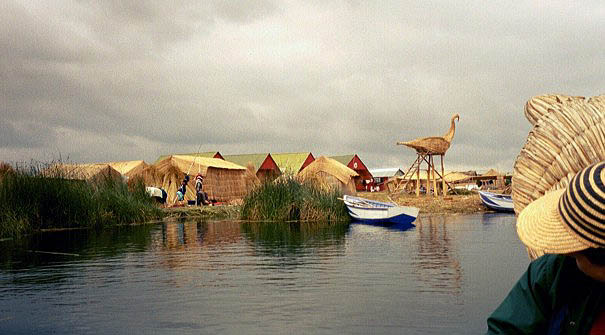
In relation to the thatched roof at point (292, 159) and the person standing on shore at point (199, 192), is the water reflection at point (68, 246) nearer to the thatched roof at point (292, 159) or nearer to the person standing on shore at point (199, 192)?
the person standing on shore at point (199, 192)

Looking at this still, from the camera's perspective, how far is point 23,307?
646 centimetres

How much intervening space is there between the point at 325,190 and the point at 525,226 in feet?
63.1

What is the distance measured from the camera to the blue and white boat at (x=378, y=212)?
1848 centimetres

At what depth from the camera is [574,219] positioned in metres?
1.48

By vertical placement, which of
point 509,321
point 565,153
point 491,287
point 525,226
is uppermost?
point 565,153

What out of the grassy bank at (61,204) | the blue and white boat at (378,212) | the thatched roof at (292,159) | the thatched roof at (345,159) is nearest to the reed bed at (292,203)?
the blue and white boat at (378,212)

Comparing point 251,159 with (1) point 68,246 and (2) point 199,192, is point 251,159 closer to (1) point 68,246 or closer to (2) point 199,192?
(2) point 199,192

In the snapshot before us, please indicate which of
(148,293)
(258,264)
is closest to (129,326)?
(148,293)

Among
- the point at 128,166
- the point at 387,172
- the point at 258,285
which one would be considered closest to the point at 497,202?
the point at 128,166

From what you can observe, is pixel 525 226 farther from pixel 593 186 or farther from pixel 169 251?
pixel 169 251

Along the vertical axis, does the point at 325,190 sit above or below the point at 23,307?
above

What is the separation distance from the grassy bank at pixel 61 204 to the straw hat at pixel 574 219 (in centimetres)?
1585

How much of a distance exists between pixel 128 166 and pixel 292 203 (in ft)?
54.8

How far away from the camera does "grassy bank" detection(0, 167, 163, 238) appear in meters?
15.8
